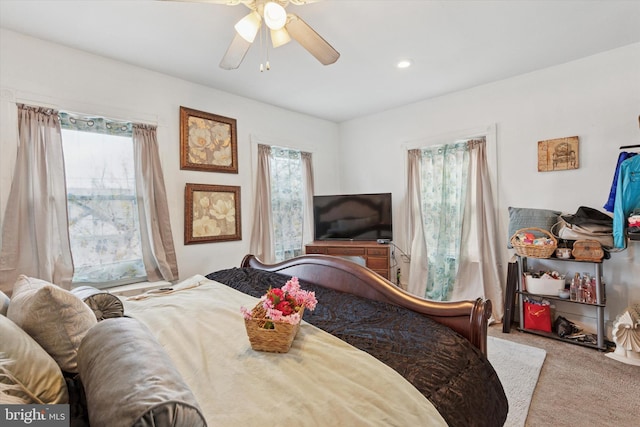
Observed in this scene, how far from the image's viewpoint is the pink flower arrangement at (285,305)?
3.80ft

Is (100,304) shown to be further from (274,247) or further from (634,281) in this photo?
(634,281)

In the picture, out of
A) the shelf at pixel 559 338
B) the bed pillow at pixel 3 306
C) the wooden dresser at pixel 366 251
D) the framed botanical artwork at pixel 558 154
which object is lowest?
the shelf at pixel 559 338

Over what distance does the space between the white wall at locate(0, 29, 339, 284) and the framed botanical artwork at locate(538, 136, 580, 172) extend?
2.84m

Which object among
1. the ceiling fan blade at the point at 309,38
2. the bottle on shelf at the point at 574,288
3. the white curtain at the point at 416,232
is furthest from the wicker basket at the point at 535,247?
the ceiling fan blade at the point at 309,38

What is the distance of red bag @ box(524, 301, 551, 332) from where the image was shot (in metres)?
2.92

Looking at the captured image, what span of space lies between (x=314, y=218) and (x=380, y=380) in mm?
3449

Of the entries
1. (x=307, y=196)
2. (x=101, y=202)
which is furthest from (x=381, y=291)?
(x=307, y=196)

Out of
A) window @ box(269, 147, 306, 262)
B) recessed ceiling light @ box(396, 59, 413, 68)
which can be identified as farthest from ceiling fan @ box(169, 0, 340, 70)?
window @ box(269, 147, 306, 262)

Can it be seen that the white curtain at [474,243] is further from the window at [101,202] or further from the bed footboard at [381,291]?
the window at [101,202]

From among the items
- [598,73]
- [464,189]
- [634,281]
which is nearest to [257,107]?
[464,189]

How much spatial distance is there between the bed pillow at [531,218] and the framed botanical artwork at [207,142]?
317cm

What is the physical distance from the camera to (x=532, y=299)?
3082 mm

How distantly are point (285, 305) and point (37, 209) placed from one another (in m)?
2.39

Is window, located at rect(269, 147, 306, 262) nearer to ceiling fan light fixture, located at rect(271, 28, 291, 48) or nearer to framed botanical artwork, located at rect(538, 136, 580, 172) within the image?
ceiling fan light fixture, located at rect(271, 28, 291, 48)
